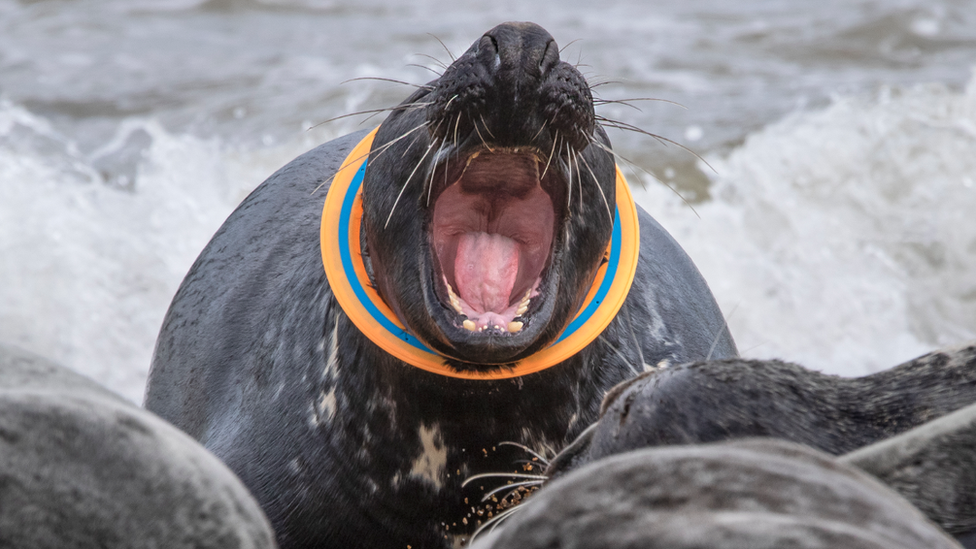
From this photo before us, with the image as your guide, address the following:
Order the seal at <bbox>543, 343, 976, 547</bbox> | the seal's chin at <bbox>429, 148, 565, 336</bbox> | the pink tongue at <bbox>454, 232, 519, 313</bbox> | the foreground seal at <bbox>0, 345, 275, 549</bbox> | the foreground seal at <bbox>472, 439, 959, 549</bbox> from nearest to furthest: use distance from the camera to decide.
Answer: the foreground seal at <bbox>472, 439, 959, 549</bbox>
the foreground seal at <bbox>0, 345, 275, 549</bbox>
the seal at <bbox>543, 343, 976, 547</bbox>
the seal's chin at <bbox>429, 148, 565, 336</bbox>
the pink tongue at <bbox>454, 232, 519, 313</bbox>

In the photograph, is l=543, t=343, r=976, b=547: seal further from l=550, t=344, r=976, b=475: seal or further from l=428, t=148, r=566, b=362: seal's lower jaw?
l=428, t=148, r=566, b=362: seal's lower jaw

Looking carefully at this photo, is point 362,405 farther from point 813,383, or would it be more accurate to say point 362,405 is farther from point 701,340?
point 813,383

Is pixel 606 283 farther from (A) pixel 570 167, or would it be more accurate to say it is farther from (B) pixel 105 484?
(B) pixel 105 484

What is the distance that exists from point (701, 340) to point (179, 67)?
336 inches

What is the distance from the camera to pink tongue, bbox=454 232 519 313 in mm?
3197

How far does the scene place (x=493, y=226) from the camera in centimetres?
335

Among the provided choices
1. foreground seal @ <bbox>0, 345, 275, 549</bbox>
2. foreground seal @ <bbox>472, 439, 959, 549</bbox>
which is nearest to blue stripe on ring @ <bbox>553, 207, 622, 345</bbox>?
foreground seal @ <bbox>0, 345, 275, 549</bbox>

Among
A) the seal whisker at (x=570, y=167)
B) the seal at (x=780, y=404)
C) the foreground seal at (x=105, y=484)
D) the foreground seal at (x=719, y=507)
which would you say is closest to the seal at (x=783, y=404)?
the seal at (x=780, y=404)

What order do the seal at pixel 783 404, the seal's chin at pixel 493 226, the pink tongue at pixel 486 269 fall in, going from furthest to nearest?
the pink tongue at pixel 486 269 < the seal's chin at pixel 493 226 < the seal at pixel 783 404

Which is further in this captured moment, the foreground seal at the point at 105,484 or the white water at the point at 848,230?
the white water at the point at 848,230

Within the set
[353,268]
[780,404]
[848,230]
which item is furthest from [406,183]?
[848,230]

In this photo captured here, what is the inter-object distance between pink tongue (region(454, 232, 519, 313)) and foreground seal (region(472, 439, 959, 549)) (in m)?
1.62

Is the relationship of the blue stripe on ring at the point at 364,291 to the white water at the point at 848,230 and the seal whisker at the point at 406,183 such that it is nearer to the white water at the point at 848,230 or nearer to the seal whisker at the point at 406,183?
the seal whisker at the point at 406,183

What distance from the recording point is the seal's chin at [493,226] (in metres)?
3.04
